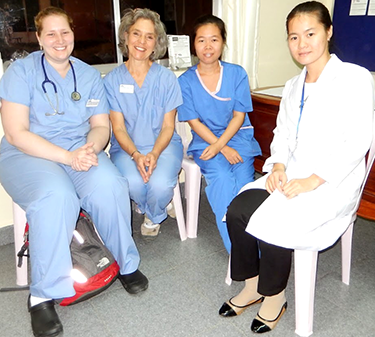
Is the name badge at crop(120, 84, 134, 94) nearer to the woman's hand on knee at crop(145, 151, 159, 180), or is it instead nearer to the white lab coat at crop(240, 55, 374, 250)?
the woman's hand on knee at crop(145, 151, 159, 180)

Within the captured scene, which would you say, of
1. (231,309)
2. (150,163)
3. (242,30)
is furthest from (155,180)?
(242,30)

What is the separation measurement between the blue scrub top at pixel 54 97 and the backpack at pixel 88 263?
38 cm

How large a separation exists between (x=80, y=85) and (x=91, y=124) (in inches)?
7.5

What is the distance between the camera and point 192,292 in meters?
1.72

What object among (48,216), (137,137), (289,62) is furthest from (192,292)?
(289,62)

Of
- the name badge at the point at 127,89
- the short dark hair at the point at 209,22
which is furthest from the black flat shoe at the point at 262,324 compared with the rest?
the short dark hair at the point at 209,22

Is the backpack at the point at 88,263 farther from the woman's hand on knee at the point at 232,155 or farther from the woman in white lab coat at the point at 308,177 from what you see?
the woman's hand on knee at the point at 232,155

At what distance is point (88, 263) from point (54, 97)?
0.72 meters

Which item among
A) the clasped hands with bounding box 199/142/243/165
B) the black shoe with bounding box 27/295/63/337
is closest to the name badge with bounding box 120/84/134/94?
the clasped hands with bounding box 199/142/243/165

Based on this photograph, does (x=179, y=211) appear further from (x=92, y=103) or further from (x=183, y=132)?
(x=92, y=103)

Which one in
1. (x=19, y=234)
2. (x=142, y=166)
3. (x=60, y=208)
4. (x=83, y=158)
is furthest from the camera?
(x=142, y=166)

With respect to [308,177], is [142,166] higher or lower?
lower

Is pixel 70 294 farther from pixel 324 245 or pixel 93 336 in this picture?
pixel 324 245

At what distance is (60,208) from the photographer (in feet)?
4.91
